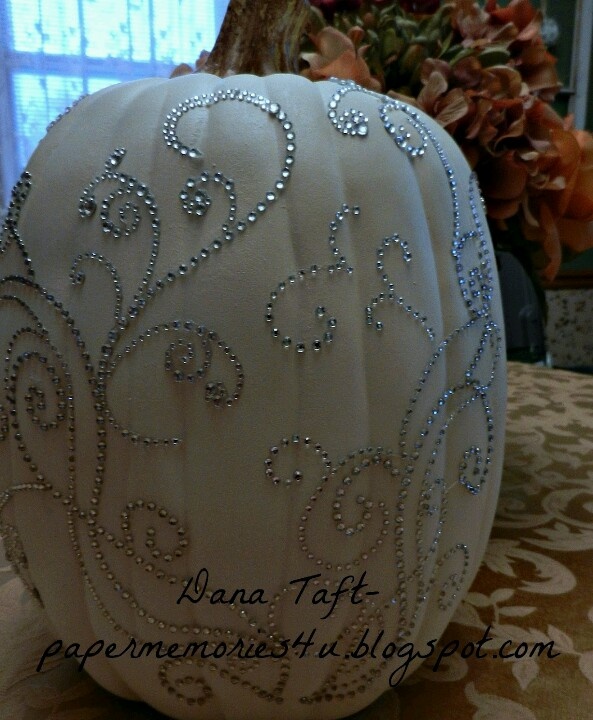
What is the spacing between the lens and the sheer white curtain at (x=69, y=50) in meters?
1.60

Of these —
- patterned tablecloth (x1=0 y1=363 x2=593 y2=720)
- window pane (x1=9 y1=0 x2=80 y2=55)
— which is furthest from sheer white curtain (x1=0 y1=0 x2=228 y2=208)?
patterned tablecloth (x1=0 y1=363 x2=593 y2=720)

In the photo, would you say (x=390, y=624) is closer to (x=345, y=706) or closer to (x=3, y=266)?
(x=345, y=706)

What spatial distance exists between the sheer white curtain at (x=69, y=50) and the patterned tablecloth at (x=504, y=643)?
4.54 ft

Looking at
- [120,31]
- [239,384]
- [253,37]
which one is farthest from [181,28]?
[239,384]

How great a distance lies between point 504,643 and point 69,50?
1679mm

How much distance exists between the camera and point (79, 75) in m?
1.64

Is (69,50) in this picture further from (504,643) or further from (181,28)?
(504,643)

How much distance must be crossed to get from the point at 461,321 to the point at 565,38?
2296mm

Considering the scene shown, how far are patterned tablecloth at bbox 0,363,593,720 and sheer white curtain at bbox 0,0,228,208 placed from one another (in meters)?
1.38

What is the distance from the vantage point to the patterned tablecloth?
16.8 inches

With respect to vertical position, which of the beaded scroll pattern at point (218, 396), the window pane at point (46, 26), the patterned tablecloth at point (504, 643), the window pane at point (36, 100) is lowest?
the patterned tablecloth at point (504, 643)

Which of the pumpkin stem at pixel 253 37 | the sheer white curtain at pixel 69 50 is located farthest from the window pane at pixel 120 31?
the pumpkin stem at pixel 253 37

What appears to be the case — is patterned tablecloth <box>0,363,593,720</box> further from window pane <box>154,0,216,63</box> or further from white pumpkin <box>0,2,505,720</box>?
window pane <box>154,0,216,63</box>

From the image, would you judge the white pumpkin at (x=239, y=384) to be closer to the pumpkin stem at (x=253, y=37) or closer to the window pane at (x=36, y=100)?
the pumpkin stem at (x=253, y=37)
